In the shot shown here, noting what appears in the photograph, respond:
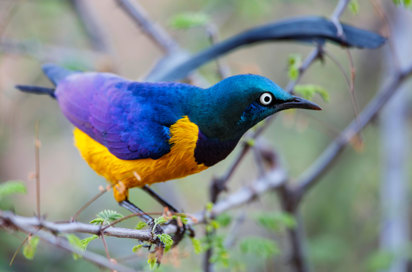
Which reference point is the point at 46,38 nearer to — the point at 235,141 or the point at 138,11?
the point at 138,11

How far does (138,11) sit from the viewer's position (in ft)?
13.3

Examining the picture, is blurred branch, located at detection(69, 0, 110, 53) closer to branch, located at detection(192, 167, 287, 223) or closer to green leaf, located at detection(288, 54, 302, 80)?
branch, located at detection(192, 167, 287, 223)

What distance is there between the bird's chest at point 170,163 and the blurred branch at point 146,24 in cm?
152

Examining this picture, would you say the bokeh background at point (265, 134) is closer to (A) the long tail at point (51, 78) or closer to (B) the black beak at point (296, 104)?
(A) the long tail at point (51, 78)

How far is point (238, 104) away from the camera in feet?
8.03

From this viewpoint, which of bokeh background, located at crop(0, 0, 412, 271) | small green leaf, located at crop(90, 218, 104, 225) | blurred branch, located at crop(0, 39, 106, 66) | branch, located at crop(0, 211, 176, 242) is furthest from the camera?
→ bokeh background, located at crop(0, 0, 412, 271)

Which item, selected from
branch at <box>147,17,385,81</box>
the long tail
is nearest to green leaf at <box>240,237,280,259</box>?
branch at <box>147,17,385,81</box>

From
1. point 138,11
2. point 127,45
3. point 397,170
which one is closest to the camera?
point 138,11

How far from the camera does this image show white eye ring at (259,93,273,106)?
2.38 meters

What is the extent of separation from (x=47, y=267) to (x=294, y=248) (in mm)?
2454

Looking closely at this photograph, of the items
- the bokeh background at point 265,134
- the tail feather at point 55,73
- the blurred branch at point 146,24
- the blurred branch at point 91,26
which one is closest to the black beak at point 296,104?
the tail feather at point 55,73

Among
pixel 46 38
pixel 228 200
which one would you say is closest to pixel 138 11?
pixel 228 200

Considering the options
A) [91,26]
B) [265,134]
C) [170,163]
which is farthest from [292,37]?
[265,134]

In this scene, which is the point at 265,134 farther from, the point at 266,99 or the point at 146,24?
the point at 266,99
